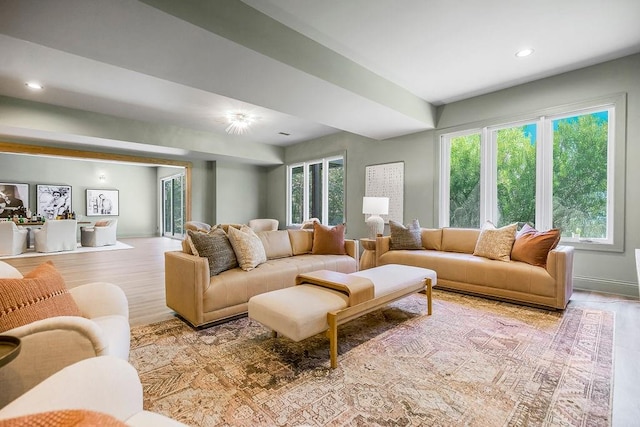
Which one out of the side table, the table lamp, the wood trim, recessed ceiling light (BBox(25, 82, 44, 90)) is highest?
recessed ceiling light (BBox(25, 82, 44, 90))

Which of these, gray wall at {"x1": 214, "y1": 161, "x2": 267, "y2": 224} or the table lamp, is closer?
the table lamp

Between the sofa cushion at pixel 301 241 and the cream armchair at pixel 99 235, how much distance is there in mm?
6684

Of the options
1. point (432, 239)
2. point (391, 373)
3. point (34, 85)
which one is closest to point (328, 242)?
point (432, 239)

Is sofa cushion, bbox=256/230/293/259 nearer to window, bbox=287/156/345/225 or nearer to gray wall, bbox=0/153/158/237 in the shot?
window, bbox=287/156/345/225

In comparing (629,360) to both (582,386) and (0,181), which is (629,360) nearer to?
(582,386)

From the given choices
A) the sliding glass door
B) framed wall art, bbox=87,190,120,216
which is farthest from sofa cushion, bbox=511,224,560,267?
framed wall art, bbox=87,190,120,216

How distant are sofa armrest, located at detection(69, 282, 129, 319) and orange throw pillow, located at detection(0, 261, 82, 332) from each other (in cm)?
32

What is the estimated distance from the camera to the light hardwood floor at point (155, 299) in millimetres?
1711

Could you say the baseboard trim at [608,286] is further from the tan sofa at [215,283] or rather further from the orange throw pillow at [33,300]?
the orange throw pillow at [33,300]

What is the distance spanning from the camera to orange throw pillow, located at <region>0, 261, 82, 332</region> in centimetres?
Result: 112

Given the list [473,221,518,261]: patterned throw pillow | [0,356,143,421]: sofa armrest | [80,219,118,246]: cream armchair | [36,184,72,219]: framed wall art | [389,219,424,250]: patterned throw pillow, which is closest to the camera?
[0,356,143,421]: sofa armrest

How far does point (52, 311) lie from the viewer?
1.28 m

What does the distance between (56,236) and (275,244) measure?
6280 millimetres

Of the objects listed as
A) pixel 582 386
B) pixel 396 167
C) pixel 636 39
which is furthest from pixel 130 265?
pixel 636 39
